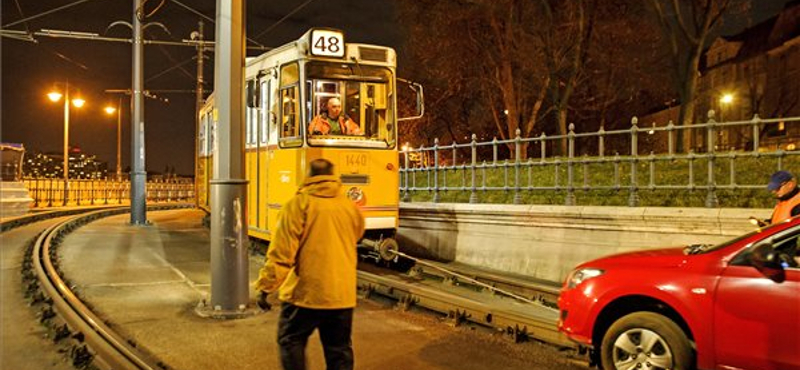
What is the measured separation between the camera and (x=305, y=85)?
9969 millimetres

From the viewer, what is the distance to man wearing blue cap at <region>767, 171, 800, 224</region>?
244 inches

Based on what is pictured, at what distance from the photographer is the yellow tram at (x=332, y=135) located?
392 inches

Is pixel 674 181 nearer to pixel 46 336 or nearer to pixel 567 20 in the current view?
pixel 46 336

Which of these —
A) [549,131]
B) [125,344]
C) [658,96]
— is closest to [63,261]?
[125,344]

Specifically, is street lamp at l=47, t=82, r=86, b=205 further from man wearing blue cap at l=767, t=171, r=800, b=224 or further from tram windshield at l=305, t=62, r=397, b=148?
man wearing blue cap at l=767, t=171, r=800, b=224

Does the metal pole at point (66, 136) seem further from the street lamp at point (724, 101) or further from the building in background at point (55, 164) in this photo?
the street lamp at point (724, 101)

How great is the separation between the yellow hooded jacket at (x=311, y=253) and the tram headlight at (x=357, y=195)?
19.0 feet

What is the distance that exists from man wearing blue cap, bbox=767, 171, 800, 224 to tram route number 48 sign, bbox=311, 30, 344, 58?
236 inches

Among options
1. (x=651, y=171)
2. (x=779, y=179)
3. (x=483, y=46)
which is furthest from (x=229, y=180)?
(x=483, y=46)

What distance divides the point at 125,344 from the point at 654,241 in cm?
708

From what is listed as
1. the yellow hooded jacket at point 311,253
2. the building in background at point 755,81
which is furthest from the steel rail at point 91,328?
the building in background at point 755,81

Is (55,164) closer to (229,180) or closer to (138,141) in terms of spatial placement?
(138,141)

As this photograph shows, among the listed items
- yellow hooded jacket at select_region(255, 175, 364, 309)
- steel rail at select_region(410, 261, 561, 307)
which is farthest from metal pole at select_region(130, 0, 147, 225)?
yellow hooded jacket at select_region(255, 175, 364, 309)

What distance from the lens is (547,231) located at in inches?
442
